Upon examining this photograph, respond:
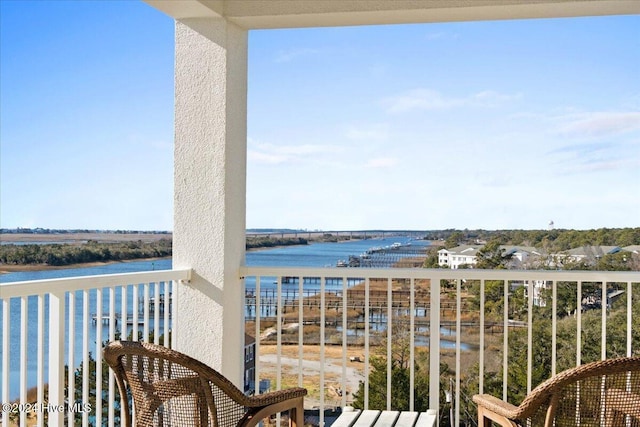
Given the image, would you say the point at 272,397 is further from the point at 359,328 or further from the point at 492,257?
the point at 492,257

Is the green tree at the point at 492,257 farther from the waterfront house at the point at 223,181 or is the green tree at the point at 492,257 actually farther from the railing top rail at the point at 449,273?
the railing top rail at the point at 449,273

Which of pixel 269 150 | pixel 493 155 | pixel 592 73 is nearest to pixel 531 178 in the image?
pixel 493 155

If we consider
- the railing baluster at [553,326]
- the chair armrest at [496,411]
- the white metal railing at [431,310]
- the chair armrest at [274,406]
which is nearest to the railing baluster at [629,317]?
the white metal railing at [431,310]

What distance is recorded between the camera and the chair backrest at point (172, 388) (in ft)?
7.97

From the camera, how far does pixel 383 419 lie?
3068 millimetres

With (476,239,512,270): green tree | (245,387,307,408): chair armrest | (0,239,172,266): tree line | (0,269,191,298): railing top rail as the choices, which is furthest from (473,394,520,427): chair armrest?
(476,239,512,270): green tree

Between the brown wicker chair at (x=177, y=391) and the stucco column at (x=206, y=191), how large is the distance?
5.56 ft

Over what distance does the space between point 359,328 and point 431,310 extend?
4.01 m

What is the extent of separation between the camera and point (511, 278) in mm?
4078

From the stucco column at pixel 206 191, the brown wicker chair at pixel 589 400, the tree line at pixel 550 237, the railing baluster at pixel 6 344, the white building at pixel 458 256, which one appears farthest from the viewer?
the tree line at pixel 550 237

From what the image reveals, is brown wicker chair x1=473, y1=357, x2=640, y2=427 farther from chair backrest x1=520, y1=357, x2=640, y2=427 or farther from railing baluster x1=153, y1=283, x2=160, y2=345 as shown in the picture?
railing baluster x1=153, y1=283, x2=160, y2=345

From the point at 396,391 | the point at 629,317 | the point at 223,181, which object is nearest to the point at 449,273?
the point at 629,317

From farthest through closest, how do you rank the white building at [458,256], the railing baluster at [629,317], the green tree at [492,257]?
the green tree at [492,257]
the white building at [458,256]
the railing baluster at [629,317]

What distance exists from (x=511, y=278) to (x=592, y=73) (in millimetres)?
7208
